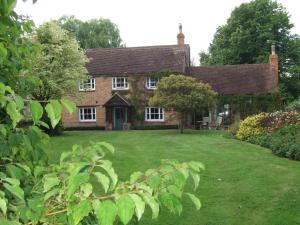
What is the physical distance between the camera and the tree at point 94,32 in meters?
62.3

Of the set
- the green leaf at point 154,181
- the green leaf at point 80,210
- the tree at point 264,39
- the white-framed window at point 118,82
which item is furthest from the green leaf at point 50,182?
the tree at point 264,39

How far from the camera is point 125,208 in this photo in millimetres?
1811

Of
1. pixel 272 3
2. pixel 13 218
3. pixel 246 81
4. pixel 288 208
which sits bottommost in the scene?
pixel 288 208

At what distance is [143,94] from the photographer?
4078cm

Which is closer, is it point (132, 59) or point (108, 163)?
point (108, 163)

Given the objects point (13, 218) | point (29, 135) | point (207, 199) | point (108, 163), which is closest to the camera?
point (108, 163)

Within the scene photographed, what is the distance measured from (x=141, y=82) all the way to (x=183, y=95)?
1085 cm

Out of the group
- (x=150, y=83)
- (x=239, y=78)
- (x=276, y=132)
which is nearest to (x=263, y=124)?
(x=276, y=132)

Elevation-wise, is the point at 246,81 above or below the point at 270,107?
above

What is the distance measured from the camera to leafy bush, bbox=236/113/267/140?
83.1 feet

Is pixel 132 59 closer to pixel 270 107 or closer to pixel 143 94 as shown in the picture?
pixel 143 94

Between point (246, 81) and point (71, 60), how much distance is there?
17.2m

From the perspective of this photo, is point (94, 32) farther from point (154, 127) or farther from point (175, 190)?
point (175, 190)

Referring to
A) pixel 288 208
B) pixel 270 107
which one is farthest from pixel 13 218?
pixel 270 107
